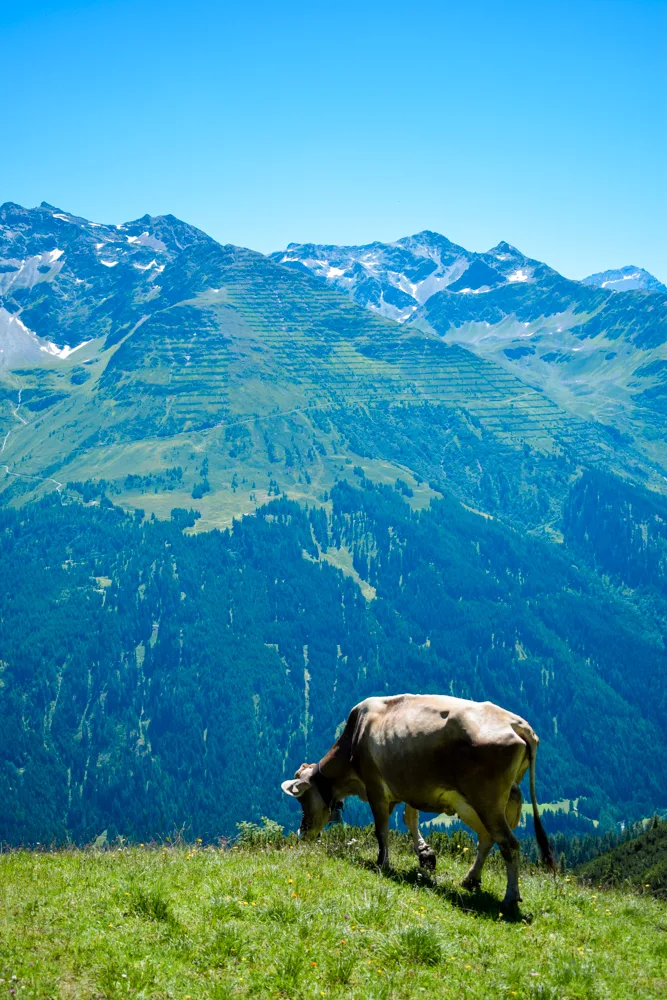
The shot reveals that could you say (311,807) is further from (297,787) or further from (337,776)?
(337,776)

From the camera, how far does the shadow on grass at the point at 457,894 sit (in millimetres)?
17000

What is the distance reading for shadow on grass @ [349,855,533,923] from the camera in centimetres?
1700

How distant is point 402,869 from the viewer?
20703 mm

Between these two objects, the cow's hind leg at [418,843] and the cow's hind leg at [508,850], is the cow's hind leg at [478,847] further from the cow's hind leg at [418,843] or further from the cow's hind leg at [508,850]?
the cow's hind leg at [418,843]

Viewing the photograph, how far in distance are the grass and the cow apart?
4.97 ft

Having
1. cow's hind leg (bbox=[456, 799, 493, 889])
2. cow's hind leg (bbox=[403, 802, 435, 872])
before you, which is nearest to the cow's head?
cow's hind leg (bbox=[403, 802, 435, 872])

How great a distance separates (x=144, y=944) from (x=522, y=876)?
1171cm

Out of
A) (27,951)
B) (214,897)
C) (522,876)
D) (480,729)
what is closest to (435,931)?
(214,897)

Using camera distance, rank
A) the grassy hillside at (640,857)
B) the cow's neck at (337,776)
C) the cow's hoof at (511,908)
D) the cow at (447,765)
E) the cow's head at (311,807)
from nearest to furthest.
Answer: the cow's hoof at (511,908) < the cow at (447,765) < the cow's neck at (337,776) < the cow's head at (311,807) < the grassy hillside at (640,857)

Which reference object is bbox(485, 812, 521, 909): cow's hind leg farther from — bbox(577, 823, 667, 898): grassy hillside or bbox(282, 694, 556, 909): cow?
bbox(577, 823, 667, 898): grassy hillside

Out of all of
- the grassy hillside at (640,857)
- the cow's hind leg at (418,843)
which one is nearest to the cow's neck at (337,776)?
the cow's hind leg at (418,843)

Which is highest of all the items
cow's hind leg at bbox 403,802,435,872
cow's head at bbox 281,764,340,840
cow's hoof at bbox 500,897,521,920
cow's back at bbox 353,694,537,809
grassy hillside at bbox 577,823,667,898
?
cow's back at bbox 353,694,537,809

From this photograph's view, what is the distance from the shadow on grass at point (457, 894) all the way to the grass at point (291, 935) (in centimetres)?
7

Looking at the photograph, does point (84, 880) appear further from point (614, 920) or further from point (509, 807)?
point (614, 920)
